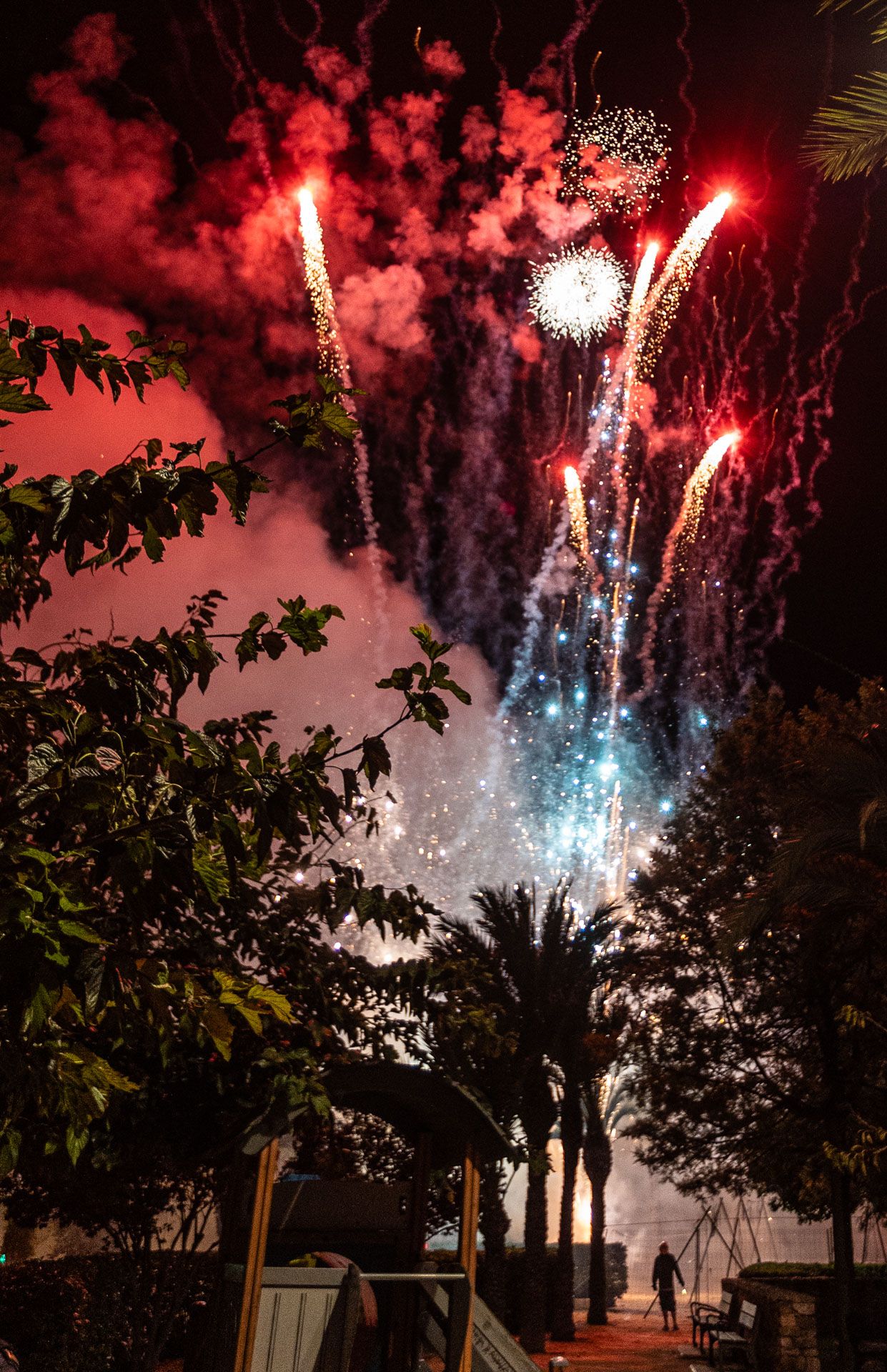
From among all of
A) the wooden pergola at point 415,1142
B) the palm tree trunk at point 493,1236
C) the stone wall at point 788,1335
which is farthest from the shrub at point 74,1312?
the stone wall at point 788,1335

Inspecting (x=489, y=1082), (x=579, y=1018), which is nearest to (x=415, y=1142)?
(x=489, y=1082)

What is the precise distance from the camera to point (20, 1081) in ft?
10.2

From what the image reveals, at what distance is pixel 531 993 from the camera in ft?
59.4

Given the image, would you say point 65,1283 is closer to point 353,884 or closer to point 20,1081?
point 353,884

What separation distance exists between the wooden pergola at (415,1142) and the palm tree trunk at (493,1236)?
864cm

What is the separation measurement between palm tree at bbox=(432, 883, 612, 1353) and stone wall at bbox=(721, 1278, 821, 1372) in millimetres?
3247

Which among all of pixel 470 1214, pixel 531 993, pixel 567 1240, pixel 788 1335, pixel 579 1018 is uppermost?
pixel 531 993

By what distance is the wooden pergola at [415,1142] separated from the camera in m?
6.73

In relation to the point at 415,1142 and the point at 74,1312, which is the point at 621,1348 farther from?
the point at 415,1142

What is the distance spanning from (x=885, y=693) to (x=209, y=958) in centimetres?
1218

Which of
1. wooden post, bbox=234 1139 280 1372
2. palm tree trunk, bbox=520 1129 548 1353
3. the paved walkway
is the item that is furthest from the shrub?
the paved walkway

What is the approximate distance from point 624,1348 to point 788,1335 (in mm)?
5094

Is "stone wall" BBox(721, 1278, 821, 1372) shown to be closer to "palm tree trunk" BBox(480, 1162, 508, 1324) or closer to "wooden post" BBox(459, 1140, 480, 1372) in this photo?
"palm tree trunk" BBox(480, 1162, 508, 1324)

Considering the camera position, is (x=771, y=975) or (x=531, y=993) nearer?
(x=771, y=975)
